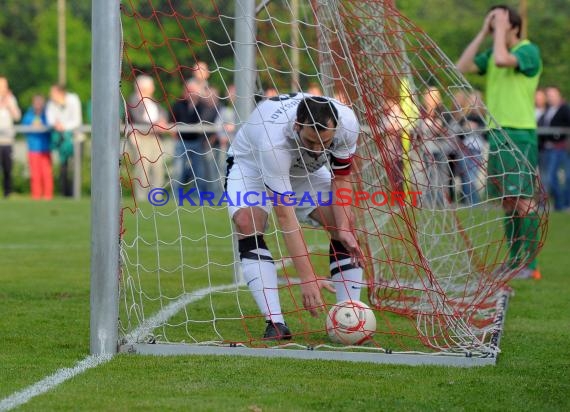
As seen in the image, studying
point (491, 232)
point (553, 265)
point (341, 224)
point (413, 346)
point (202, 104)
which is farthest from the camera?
point (202, 104)

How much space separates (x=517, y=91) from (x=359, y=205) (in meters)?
2.65

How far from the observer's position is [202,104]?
728 inches

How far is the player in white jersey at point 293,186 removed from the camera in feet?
19.3

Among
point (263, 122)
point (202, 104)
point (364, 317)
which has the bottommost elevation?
point (364, 317)

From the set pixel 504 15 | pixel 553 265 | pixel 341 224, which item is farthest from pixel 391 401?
pixel 553 265

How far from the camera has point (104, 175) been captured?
5.48 metres

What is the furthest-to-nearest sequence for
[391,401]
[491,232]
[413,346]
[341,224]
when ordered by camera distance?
[491,232] < [341,224] < [413,346] < [391,401]

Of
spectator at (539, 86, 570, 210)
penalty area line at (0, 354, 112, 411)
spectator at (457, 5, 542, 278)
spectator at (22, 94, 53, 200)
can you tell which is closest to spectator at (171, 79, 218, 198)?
spectator at (22, 94, 53, 200)

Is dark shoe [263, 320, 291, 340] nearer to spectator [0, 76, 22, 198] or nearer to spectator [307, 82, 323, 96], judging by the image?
spectator [307, 82, 323, 96]

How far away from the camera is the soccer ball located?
19.2 ft

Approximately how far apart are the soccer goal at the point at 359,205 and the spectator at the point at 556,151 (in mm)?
9804

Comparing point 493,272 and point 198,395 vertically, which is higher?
point 493,272

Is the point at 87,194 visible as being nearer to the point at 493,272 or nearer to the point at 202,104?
the point at 202,104

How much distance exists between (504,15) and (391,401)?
527 cm
